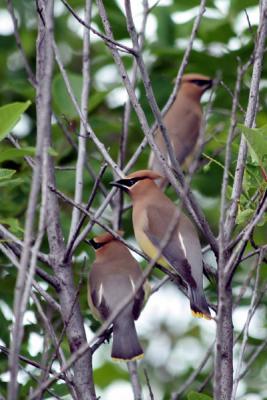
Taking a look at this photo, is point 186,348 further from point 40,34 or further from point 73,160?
point 40,34

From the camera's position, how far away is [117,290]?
514 centimetres

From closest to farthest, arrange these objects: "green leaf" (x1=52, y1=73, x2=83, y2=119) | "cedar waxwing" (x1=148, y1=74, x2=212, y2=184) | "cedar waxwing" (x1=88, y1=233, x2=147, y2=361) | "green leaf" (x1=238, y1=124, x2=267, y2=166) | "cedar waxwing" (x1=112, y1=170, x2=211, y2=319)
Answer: "green leaf" (x1=238, y1=124, x2=267, y2=166), "cedar waxwing" (x1=112, y1=170, x2=211, y2=319), "cedar waxwing" (x1=88, y1=233, x2=147, y2=361), "green leaf" (x1=52, y1=73, x2=83, y2=119), "cedar waxwing" (x1=148, y1=74, x2=212, y2=184)

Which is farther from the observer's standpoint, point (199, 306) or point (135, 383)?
point (199, 306)

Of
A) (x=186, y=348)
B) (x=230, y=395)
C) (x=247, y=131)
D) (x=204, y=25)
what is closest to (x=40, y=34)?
(x=247, y=131)

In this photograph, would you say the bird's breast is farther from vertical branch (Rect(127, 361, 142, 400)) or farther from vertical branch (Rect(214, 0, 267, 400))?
vertical branch (Rect(214, 0, 267, 400))

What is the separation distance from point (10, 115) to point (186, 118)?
3.87m

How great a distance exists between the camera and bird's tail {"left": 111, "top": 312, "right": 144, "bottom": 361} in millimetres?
4785

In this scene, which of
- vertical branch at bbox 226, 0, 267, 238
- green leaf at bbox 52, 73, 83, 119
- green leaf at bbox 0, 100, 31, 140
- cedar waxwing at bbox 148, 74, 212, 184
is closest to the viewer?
green leaf at bbox 0, 100, 31, 140

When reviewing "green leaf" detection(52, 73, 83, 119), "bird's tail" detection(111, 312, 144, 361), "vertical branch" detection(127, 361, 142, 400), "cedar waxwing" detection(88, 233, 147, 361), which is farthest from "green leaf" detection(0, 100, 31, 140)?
"green leaf" detection(52, 73, 83, 119)

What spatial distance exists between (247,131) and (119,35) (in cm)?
282

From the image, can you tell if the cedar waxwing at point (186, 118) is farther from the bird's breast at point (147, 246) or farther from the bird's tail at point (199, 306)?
the bird's tail at point (199, 306)

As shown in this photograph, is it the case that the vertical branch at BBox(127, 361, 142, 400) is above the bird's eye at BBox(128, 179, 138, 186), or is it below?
below

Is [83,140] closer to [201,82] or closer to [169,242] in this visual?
[169,242]

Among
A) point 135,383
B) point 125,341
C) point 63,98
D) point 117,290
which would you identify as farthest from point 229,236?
point 63,98
